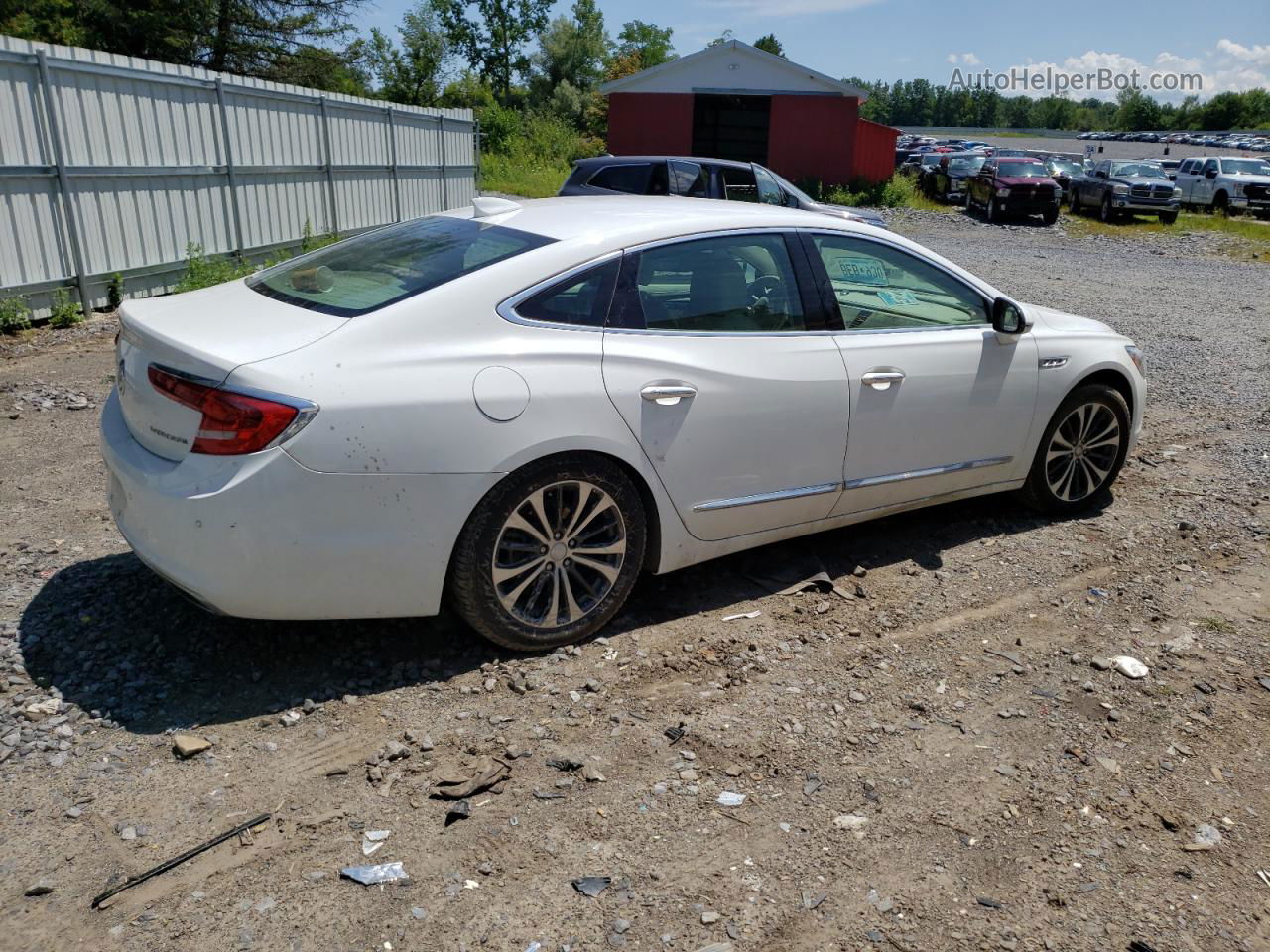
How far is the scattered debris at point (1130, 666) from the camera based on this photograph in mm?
4148

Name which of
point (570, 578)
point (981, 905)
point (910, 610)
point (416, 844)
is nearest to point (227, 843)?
point (416, 844)

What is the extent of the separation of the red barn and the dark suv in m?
20.3

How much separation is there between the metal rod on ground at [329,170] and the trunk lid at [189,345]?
11787 millimetres

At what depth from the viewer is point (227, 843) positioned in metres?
2.95

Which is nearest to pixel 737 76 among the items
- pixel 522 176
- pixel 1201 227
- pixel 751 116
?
pixel 751 116

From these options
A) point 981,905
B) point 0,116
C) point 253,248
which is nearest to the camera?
point 981,905

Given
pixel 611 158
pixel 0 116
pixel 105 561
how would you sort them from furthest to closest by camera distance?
pixel 611 158, pixel 0 116, pixel 105 561

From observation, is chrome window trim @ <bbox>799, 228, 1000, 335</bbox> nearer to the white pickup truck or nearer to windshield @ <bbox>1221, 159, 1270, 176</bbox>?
the white pickup truck

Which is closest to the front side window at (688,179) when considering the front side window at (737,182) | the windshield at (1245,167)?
the front side window at (737,182)

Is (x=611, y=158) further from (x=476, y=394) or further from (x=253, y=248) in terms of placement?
(x=476, y=394)

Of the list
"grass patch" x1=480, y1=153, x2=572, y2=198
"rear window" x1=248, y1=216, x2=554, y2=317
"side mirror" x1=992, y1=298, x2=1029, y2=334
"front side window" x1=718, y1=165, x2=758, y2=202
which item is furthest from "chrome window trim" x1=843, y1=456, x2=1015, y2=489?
"grass patch" x1=480, y1=153, x2=572, y2=198

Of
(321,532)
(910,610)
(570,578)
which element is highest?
(321,532)

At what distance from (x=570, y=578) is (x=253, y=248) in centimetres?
1054

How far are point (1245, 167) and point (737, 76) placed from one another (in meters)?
16.1
